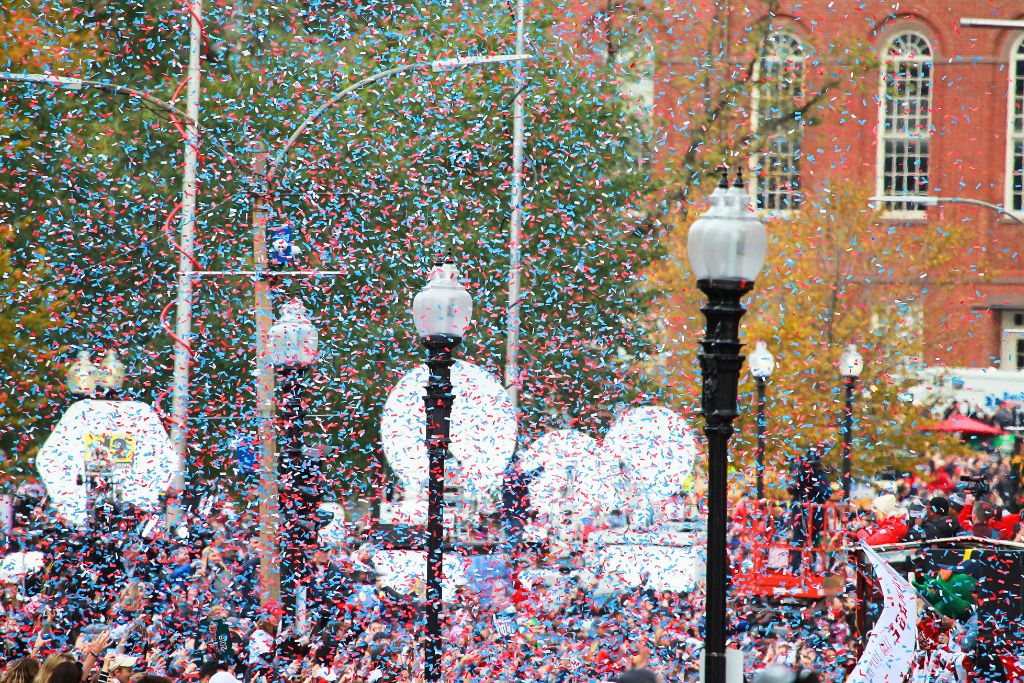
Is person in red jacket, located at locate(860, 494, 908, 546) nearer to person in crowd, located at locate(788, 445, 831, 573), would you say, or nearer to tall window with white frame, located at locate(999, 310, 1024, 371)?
person in crowd, located at locate(788, 445, 831, 573)

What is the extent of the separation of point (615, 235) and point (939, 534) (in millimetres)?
5932

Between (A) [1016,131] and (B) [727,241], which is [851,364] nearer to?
(B) [727,241]

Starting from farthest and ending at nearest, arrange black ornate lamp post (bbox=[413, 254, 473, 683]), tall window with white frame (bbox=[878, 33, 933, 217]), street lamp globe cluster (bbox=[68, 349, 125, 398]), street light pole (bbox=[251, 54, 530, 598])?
tall window with white frame (bbox=[878, 33, 933, 217])
street lamp globe cluster (bbox=[68, 349, 125, 398])
street light pole (bbox=[251, 54, 530, 598])
black ornate lamp post (bbox=[413, 254, 473, 683])

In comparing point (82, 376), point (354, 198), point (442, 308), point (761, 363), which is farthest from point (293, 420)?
point (761, 363)

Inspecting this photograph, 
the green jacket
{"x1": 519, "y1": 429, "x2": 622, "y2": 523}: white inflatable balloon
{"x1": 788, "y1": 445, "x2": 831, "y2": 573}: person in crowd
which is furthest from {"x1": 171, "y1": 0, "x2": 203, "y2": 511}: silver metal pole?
the green jacket

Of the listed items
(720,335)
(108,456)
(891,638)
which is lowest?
(891,638)

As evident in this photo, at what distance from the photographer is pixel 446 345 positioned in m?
11.8

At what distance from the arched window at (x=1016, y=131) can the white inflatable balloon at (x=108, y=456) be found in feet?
71.1

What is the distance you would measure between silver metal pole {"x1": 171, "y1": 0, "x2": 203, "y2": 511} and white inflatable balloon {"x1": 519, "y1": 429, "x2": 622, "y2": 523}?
459 cm

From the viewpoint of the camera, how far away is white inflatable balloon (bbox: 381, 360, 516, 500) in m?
16.5

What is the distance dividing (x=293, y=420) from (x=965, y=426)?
18378 mm

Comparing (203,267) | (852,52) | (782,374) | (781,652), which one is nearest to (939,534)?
(781,652)

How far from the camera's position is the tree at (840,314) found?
25422 millimetres

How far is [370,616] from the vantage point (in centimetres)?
1402
